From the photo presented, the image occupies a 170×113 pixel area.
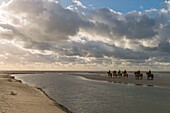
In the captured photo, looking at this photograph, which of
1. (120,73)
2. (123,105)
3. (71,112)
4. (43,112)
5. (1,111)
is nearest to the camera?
(1,111)

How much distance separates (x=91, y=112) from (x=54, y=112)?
13.7ft

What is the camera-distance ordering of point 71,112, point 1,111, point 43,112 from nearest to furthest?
1. point 1,111
2. point 43,112
3. point 71,112

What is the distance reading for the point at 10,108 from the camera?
21109 millimetres

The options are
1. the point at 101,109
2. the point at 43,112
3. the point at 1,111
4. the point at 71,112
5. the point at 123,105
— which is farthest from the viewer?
the point at 123,105

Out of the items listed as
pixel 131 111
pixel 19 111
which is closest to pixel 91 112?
pixel 131 111

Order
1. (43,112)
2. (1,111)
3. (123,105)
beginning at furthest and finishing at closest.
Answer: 1. (123,105)
2. (43,112)
3. (1,111)

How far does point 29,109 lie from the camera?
2153 cm

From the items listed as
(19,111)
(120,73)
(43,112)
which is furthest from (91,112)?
(120,73)

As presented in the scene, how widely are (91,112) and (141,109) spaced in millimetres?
4763

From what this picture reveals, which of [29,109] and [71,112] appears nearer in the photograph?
[29,109]

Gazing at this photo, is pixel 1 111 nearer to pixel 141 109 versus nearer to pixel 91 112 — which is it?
pixel 91 112

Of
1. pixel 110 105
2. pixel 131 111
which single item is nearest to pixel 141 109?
pixel 131 111

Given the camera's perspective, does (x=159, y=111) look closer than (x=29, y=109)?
No

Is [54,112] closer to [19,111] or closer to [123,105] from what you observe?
[19,111]
